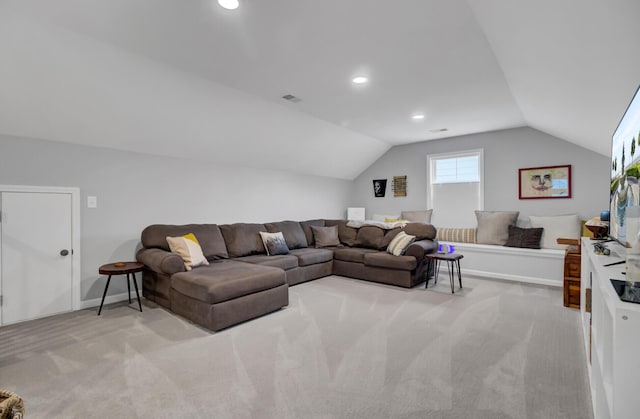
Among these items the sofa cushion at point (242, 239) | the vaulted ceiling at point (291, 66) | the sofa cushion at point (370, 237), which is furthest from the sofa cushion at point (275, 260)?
the vaulted ceiling at point (291, 66)

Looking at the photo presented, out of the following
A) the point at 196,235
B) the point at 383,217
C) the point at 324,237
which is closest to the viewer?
the point at 196,235

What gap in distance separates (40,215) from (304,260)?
10.5 ft

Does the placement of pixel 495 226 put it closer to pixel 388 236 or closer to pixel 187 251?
pixel 388 236

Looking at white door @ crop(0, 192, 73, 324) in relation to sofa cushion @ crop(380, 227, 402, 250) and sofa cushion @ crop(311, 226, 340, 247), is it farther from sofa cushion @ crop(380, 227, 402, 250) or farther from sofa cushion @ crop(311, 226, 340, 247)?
sofa cushion @ crop(380, 227, 402, 250)

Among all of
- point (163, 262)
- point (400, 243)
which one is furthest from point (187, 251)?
point (400, 243)

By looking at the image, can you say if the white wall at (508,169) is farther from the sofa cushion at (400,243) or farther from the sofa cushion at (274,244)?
the sofa cushion at (274,244)

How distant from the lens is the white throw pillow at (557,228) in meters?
4.75

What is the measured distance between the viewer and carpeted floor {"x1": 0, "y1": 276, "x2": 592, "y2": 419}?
6.09 ft

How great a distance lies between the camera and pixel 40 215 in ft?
10.9

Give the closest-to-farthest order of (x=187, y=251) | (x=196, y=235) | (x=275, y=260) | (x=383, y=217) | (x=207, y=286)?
1. (x=207, y=286)
2. (x=187, y=251)
3. (x=196, y=235)
4. (x=275, y=260)
5. (x=383, y=217)

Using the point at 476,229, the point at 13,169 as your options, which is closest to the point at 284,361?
the point at 13,169

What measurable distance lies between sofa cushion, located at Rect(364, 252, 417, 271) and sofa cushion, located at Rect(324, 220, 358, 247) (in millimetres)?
932

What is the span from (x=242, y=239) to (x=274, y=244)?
0.49m

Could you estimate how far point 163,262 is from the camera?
3.36 meters
